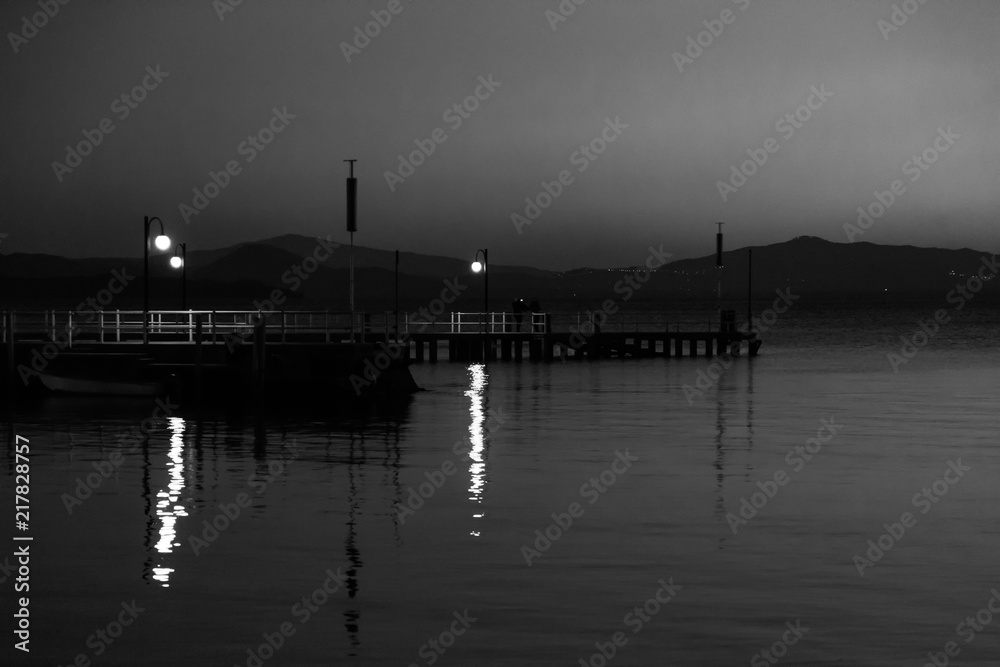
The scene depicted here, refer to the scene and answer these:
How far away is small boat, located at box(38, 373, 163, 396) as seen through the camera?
1462 inches

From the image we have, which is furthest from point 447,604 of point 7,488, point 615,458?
point 615,458

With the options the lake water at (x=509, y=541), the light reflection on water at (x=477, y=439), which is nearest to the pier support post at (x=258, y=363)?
the lake water at (x=509, y=541)

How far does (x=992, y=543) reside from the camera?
602 inches

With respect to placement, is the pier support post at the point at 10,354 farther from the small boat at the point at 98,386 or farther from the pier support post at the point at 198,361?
the pier support post at the point at 198,361

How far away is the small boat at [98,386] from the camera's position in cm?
3712

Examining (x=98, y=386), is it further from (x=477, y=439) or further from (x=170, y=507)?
(x=170, y=507)

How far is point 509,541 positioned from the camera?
15469 millimetres

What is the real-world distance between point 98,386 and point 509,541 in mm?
24581

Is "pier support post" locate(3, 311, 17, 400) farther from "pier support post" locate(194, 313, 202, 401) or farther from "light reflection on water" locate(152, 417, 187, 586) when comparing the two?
"light reflection on water" locate(152, 417, 187, 586)

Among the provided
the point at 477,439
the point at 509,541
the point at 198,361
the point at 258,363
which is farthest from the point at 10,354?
the point at 509,541

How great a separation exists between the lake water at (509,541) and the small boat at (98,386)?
16.6ft

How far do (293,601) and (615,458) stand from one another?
12.3 metres

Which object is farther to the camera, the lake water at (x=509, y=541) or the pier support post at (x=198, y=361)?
the pier support post at (x=198, y=361)

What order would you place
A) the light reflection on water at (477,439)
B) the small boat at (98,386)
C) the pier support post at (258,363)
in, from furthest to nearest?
the small boat at (98,386) < the pier support post at (258,363) < the light reflection on water at (477,439)
